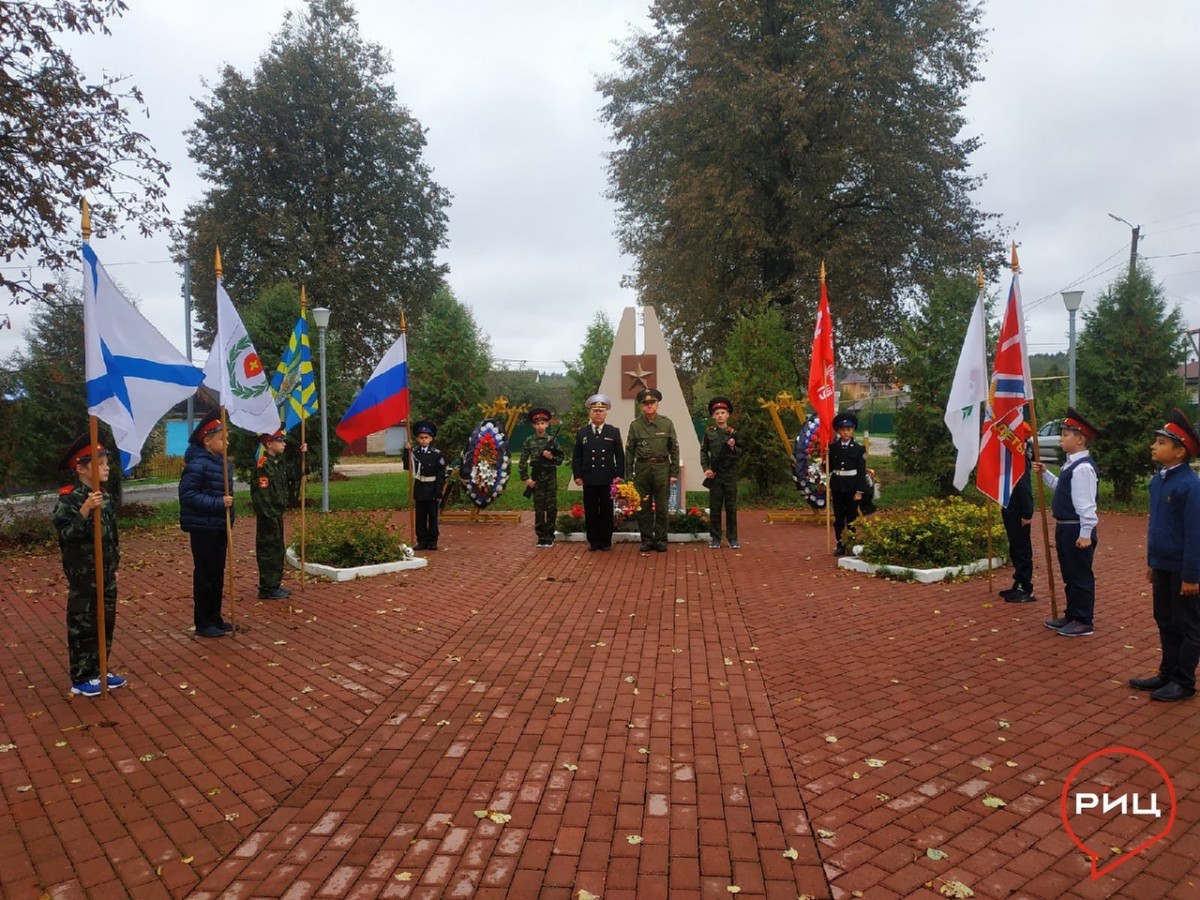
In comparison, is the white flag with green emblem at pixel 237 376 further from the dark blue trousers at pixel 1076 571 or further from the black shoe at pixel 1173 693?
the black shoe at pixel 1173 693

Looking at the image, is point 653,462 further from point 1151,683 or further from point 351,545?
point 1151,683

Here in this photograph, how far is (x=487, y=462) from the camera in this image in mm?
13969

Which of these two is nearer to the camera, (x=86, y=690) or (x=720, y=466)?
(x=86, y=690)

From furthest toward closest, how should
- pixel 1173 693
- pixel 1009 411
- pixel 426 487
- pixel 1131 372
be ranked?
pixel 1131 372 → pixel 426 487 → pixel 1009 411 → pixel 1173 693

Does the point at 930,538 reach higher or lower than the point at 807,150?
lower

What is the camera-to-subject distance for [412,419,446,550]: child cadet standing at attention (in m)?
11.5

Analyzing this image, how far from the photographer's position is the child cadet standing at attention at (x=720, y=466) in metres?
11.2

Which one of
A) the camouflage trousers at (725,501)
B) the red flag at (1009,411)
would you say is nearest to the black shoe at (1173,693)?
the red flag at (1009,411)

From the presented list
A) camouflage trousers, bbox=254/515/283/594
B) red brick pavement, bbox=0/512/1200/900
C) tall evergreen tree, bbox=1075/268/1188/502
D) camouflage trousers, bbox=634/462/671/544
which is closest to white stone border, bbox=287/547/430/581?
camouflage trousers, bbox=254/515/283/594

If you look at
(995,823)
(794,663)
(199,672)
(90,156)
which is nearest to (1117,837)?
(995,823)

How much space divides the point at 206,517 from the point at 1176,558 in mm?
7224

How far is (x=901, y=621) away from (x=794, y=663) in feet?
5.53

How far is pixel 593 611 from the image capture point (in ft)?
25.3

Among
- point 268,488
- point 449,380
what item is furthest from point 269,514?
point 449,380
